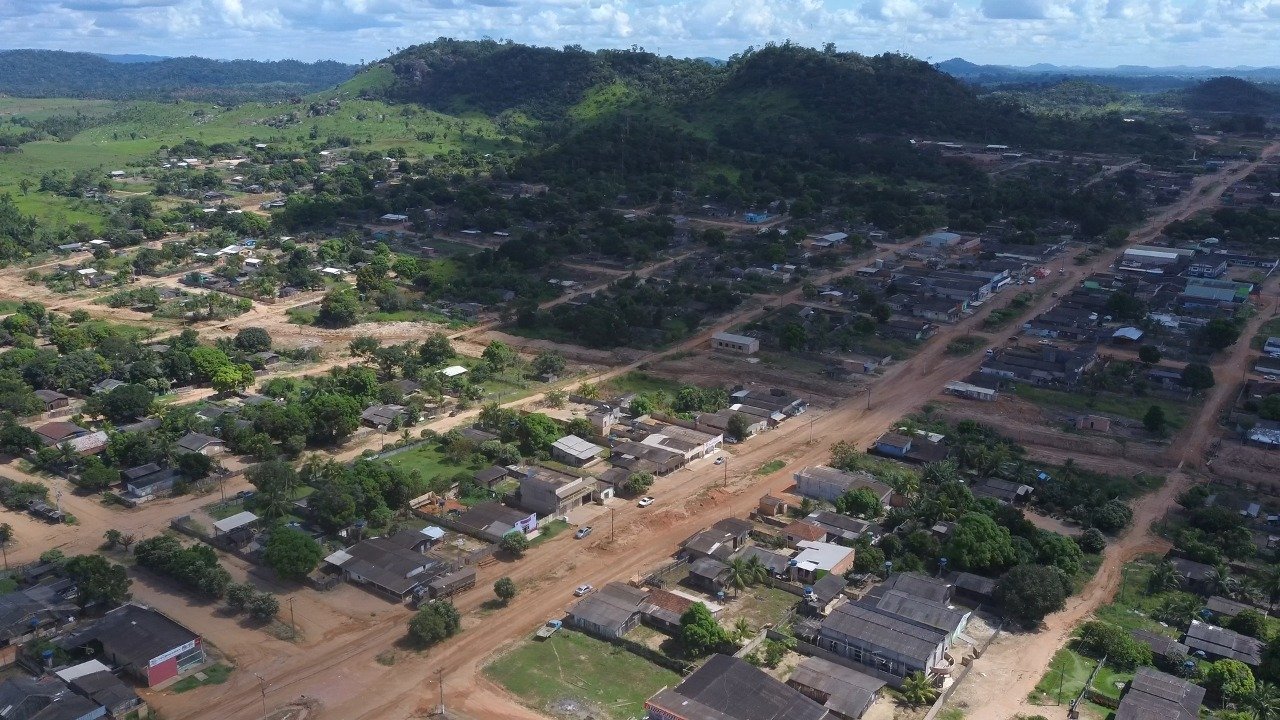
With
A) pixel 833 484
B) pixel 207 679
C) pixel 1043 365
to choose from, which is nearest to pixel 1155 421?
pixel 1043 365

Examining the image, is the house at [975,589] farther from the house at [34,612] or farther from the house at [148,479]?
the house at [148,479]

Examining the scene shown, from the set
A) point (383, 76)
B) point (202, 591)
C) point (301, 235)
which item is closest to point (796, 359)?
point (202, 591)

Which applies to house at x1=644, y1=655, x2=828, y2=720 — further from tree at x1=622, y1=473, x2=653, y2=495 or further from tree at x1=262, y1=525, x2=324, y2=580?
A: tree at x1=622, y1=473, x2=653, y2=495

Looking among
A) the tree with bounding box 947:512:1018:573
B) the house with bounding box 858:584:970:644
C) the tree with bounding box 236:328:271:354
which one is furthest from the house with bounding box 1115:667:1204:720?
the tree with bounding box 236:328:271:354

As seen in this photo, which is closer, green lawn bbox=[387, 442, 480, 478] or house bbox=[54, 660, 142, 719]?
house bbox=[54, 660, 142, 719]

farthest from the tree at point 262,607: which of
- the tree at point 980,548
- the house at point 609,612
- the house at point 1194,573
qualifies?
the house at point 1194,573
